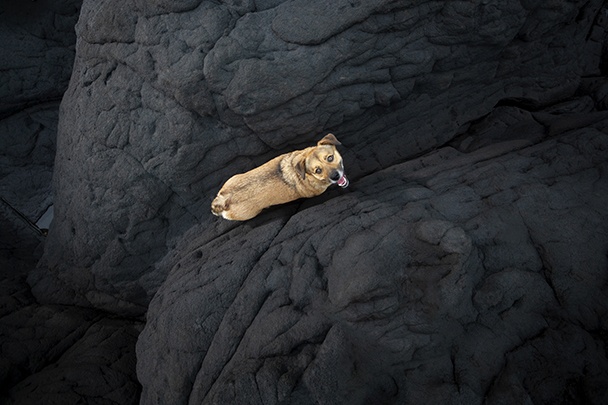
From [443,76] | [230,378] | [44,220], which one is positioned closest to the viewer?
[230,378]

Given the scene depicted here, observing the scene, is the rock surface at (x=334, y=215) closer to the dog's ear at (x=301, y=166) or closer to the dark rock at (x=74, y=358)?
the dark rock at (x=74, y=358)

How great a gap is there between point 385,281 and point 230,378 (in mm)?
1672

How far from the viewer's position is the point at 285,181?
14.3ft

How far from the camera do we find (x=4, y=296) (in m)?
5.64

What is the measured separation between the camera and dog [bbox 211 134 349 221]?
415 cm

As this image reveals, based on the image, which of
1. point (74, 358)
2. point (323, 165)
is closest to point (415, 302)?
point (323, 165)

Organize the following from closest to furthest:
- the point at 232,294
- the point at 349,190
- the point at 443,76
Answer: the point at 232,294 → the point at 349,190 → the point at 443,76

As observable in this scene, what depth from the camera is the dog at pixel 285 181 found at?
Answer: 4.15 metres

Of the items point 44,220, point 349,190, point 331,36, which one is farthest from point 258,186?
point 44,220

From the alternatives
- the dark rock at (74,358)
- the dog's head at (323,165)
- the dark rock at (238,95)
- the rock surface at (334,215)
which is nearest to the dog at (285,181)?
the dog's head at (323,165)

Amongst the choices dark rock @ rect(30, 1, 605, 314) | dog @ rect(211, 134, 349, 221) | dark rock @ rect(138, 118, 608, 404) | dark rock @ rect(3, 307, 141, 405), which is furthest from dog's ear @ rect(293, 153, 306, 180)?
dark rock @ rect(3, 307, 141, 405)

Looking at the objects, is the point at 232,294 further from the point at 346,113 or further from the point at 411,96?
the point at 411,96

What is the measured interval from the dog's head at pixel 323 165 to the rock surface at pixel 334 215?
1.20ft

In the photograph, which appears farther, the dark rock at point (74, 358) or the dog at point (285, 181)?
the dark rock at point (74, 358)
